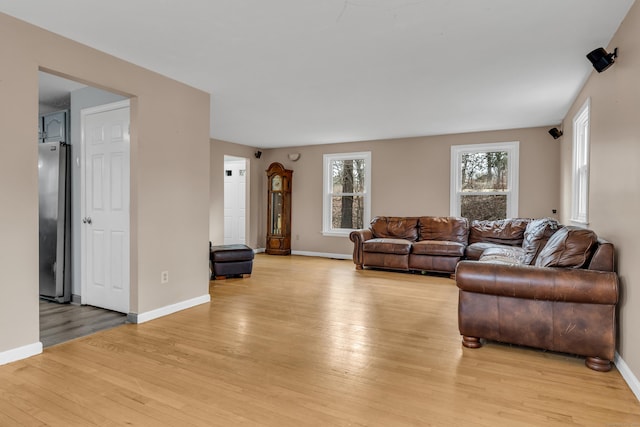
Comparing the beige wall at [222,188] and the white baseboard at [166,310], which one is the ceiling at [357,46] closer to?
the white baseboard at [166,310]

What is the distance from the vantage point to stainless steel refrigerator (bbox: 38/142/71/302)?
13.2 feet

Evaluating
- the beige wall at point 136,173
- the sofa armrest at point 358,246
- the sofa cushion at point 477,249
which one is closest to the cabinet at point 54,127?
the beige wall at point 136,173

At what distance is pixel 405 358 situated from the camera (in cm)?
267

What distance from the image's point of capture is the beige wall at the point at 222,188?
24.2 feet

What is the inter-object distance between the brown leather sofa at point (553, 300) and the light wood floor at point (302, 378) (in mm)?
149

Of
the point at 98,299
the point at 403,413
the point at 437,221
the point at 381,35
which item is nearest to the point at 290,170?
the point at 437,221

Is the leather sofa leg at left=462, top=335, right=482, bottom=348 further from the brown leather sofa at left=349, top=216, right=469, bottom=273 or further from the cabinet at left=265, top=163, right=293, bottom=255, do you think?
the cabinet at left=265, top=163, right=293, bottom=255

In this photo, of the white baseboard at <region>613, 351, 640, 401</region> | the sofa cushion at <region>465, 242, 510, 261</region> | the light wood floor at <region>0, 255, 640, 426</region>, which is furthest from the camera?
the sofa cushion at <region>465, 242, 510, 261</region>

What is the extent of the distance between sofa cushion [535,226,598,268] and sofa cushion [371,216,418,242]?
3719 mm

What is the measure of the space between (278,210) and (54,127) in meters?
4.52

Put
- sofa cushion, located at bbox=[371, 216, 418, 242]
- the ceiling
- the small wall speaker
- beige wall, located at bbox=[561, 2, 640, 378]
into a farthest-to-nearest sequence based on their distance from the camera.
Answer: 1. sofa cushion, located at bbox=[371, 216, 418, 242]
2. the small wall speaker
3. the ceiling
4. beige wall, located at bbox=[561, 2, 640, 378]

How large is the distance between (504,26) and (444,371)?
96.1 inches

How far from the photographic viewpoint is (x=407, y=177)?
7.06m

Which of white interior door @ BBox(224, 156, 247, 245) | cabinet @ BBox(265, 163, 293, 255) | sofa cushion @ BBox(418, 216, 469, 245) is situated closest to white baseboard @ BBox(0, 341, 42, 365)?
sofa cushion @ BBox(418, 216, 469, 245)
